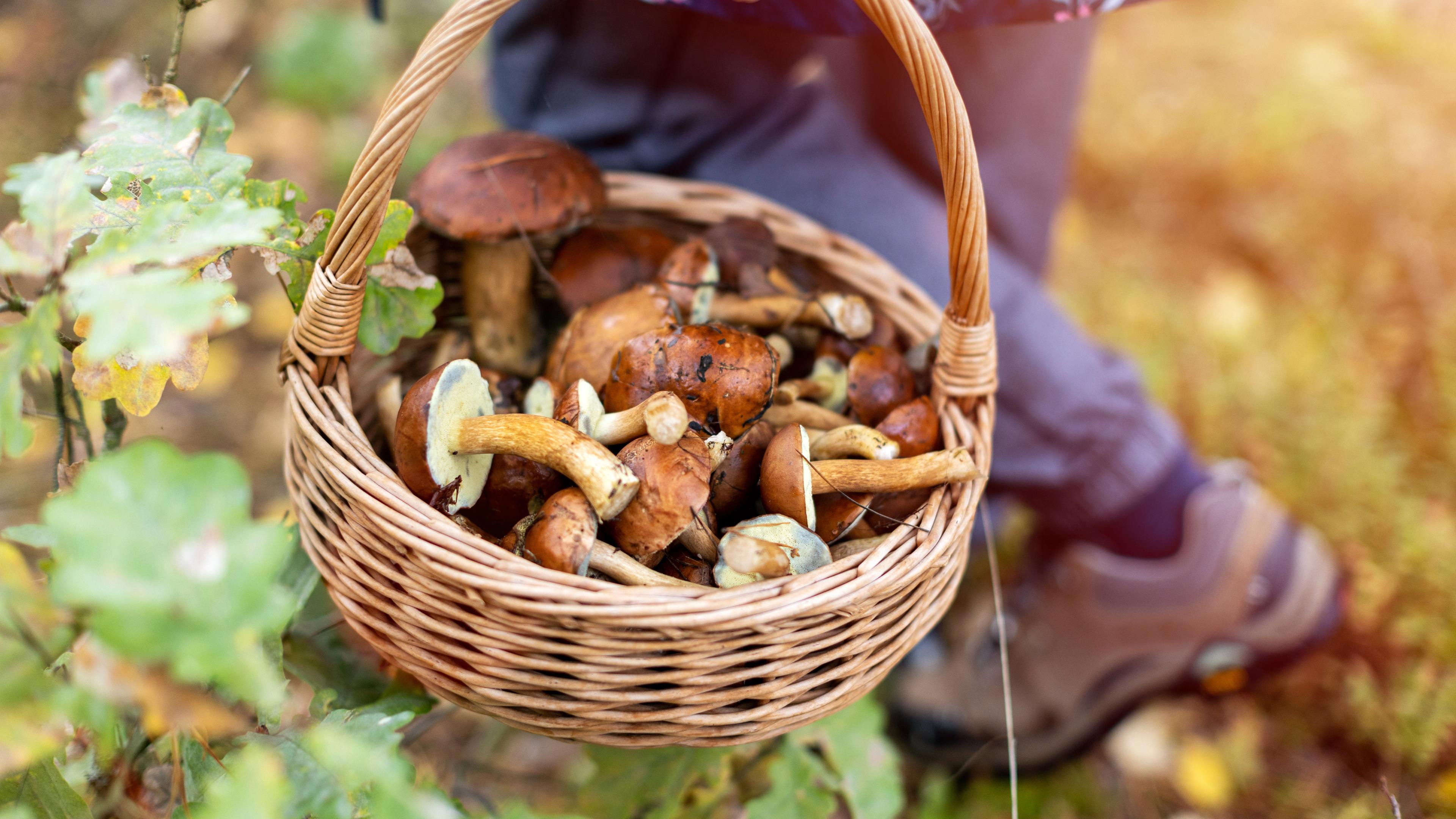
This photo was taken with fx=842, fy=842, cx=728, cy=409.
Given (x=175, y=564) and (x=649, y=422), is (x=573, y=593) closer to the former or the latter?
(x=649, y=422)

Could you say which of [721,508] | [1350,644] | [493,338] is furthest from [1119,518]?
[493,338]

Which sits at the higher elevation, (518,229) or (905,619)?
(518,229)

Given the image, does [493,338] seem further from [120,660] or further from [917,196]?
[917,196]

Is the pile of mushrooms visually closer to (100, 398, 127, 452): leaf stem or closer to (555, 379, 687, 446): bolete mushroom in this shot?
(555, 379, 687, 446): bolete mushroom

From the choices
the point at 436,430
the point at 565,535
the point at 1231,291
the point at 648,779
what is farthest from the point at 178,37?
the point at 1231,291

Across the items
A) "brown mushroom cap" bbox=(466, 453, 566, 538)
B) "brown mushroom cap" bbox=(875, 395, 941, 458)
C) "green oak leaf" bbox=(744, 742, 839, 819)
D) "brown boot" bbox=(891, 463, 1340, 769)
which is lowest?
"brown boot" bbox=(891, 463, 1340, 769)

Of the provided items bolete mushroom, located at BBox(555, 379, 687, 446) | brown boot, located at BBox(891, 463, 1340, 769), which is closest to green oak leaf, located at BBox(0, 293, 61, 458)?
bolete mushroom, located at BBox(555, 379, 687, 446)
